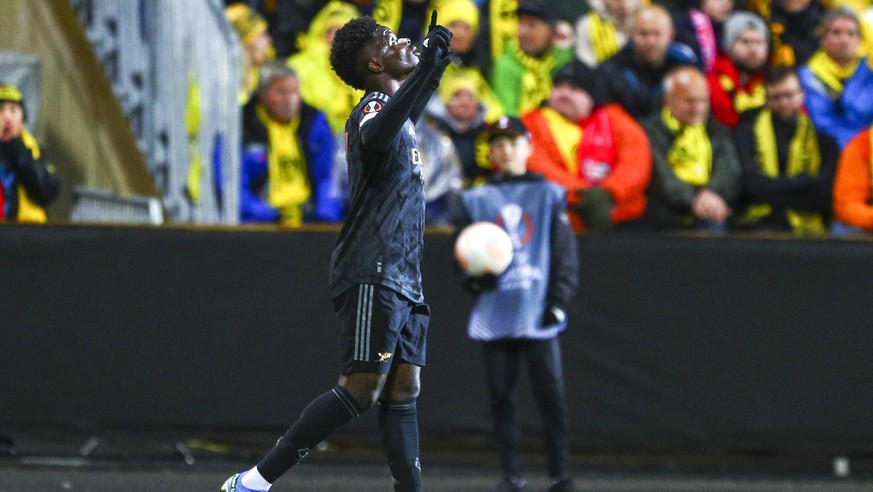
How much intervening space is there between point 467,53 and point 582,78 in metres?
1.24

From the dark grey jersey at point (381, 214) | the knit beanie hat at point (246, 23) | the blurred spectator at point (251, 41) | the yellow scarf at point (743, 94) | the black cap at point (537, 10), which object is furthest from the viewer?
the knit beanie hat at point (246, 23)

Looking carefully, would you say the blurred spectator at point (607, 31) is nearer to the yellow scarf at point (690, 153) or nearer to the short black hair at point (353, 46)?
the yellow scarf at point (690, 153)

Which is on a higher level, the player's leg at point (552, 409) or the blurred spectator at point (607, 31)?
the blurred spectator at point (607, 31)

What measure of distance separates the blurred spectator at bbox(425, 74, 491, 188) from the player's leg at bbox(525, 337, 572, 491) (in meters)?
2.44

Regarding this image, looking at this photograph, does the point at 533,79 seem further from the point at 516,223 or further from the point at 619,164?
the point at 516,223

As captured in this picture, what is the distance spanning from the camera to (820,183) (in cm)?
959

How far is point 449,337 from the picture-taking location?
28.9 feet

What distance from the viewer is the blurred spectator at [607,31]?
11203 millimetres

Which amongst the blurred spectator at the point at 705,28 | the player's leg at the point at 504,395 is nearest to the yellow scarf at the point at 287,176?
the player's leg at the point at 504,395

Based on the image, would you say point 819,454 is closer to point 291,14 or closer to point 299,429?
point 299,429

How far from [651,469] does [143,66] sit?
478 centimetres

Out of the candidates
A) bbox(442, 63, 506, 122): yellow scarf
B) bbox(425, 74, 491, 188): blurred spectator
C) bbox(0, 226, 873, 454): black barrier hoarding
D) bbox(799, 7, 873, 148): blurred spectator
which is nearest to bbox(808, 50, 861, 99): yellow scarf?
bbox(799, 7, 873, 148): blurred spectator

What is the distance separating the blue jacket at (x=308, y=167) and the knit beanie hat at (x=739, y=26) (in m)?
3.29

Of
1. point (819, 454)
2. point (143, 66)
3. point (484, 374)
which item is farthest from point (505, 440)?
point (143, 66)
